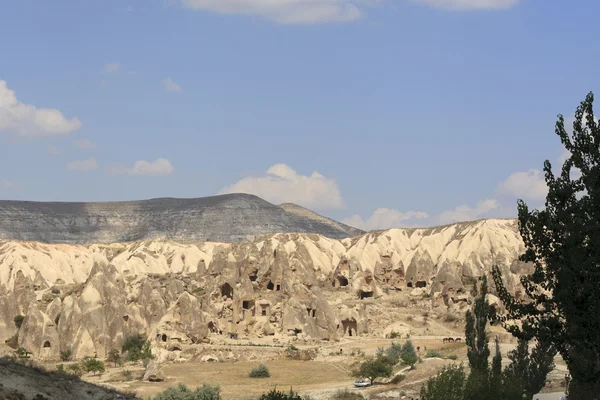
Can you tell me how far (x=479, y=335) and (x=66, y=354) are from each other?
53366 mm

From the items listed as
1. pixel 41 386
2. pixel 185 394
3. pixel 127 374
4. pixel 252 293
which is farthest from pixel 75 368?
pixel 41 386

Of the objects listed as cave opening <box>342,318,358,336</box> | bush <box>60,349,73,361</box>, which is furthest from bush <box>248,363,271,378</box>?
cave opening <box>342,318,358,336</box>

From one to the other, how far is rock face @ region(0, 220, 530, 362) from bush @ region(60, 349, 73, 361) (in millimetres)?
474

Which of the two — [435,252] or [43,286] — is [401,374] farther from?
[435,252]

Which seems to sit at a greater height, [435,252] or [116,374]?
[435,252]

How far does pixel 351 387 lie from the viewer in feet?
193

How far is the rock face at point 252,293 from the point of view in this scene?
84750mm

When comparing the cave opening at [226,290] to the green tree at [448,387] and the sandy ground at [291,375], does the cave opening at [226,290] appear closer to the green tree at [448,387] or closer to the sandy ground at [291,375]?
the sandy ground at [291,375]

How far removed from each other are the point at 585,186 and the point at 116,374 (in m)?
51.6

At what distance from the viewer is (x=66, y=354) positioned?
81.2m

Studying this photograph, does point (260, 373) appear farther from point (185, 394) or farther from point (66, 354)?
point (66, 354)

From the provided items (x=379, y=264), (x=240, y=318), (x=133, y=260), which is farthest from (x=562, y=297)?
(x=133, y=260)

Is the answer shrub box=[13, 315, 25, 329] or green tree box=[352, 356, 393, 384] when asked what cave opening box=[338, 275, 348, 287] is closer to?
shrub box=[13, 315, 25, 329]

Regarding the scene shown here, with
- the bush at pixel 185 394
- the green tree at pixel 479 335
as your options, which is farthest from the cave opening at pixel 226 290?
the green tree at pixel 479 335
